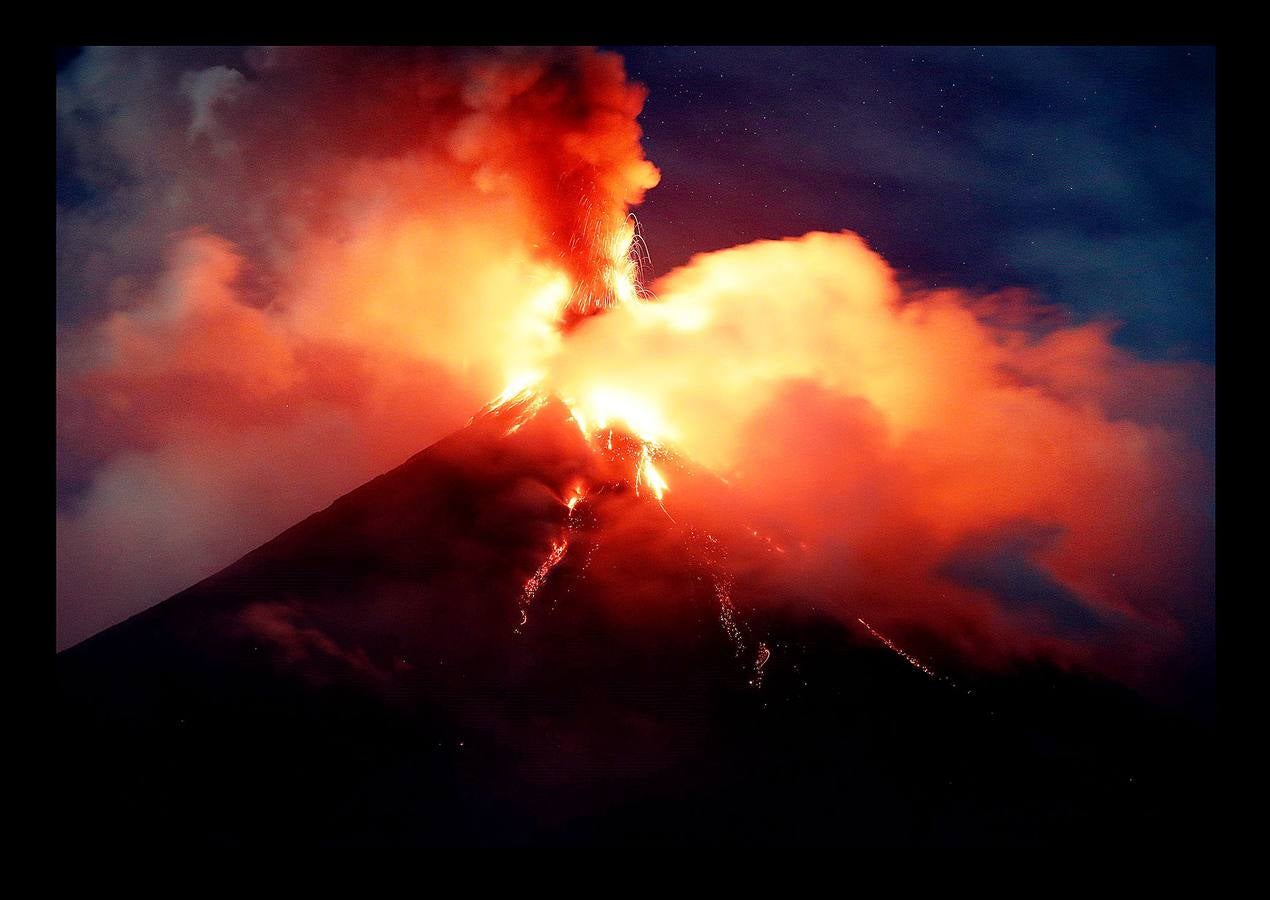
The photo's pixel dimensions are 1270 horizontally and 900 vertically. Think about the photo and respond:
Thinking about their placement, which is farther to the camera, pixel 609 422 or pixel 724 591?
pixel 609 422

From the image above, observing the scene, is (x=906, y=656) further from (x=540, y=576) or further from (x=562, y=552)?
(x=540, y=576)

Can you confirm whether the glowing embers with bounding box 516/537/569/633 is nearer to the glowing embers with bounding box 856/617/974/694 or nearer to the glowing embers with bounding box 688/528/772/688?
the glowing embers with bounding box 688/528/772/688

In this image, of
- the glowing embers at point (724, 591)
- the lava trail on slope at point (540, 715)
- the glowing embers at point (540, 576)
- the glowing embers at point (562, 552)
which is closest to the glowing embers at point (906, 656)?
the lava trail on slope at point (540, 715)

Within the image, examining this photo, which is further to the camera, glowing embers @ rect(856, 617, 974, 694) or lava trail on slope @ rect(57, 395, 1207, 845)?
glowing embers @ rect(856, 617, 974, 694)

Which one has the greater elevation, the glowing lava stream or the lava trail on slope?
the glowing lava stream

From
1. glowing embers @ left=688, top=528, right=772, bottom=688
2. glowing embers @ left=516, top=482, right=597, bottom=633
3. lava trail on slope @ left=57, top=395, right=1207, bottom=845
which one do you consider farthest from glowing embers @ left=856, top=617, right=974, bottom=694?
glowing embers @ left=516, top=482, right=597, bottom=633

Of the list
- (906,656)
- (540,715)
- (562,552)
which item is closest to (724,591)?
(562,552)

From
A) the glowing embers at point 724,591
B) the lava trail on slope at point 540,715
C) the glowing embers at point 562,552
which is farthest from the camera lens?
the glowing embers at point 562,552

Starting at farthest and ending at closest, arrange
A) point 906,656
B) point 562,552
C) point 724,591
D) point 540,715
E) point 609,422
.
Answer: point 609,422
point 562,552
point 724,591
point 906,656
point 540,715

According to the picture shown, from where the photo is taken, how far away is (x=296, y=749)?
5.60 meters

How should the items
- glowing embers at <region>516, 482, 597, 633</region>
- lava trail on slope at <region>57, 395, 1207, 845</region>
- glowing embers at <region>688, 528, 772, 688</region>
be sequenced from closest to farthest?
lava trail on slope at <region>57, 395, 1207, 845</region>
glowing embers at <region>688, 528, 772, 688</region>
glowing embers at <region>516, 482, 597, 633</region>

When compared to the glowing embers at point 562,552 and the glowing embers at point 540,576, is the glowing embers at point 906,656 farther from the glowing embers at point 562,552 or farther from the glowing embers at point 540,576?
the glowing embers at point 540,576

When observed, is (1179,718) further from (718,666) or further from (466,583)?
(466,583)

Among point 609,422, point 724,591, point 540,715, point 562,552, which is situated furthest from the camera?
point 609,422
